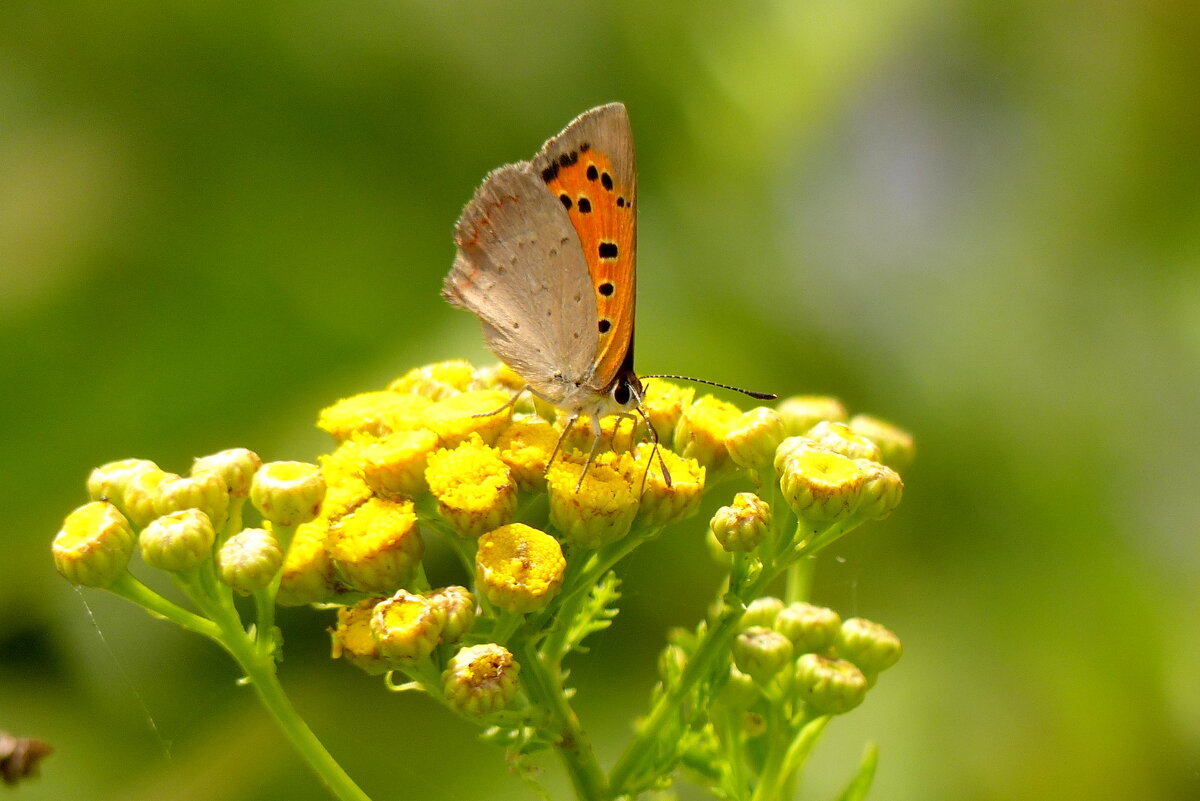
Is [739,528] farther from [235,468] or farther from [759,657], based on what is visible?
[235,468]

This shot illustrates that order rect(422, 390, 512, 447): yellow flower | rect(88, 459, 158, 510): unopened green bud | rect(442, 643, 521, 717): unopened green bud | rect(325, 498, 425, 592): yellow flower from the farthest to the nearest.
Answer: rect(422, 390, 512, 447): yellow flower → rect(88, 459, 158, 510): unopened green bud → rect(325, 498, 425, 592): yellow flower → rect(442, 643, 521, 717): unopened green bud

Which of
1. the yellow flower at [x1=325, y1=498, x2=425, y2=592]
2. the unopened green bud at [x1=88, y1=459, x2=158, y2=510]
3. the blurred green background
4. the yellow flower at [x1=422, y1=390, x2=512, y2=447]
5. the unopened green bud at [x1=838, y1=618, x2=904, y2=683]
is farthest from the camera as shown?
the blurred green background

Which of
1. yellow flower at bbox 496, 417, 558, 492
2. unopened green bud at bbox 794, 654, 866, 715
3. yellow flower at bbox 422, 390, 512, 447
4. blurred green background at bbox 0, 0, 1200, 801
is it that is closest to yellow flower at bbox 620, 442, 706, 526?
yellow flower at bbox 496, 417, 558, 492

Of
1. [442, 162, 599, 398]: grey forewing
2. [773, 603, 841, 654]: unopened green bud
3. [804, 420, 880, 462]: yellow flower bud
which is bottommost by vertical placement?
[773, 603, 841, 654]: unopened green bud

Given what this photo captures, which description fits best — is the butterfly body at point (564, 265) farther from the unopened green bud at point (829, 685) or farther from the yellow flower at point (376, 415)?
the unopened green bud at point (829, 685)

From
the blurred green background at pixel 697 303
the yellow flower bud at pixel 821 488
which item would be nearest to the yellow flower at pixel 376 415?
the yellow flower bud at pixel 821 488

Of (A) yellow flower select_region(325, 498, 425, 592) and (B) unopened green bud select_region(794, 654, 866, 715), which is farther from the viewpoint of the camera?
(B) unopened green bud select_region(794, 654, 866, 715)

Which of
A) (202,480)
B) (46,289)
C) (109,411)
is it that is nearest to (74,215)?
(46,289)

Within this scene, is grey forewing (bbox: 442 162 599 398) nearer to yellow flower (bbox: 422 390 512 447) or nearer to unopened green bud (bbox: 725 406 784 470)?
yellow flower (bbox: 422 390 512 447)
